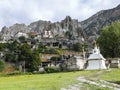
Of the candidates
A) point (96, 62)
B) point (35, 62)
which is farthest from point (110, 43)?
point (96, 62)

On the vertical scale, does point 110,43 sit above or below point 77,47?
below

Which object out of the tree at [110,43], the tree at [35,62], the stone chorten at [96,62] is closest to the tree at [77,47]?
the tree at [110,43]

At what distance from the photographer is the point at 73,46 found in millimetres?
188500

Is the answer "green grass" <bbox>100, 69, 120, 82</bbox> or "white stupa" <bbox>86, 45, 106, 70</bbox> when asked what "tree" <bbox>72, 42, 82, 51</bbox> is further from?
"green grass" <bbox>100, 69, 120, 82</bbox>

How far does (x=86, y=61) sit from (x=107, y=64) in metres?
6.16

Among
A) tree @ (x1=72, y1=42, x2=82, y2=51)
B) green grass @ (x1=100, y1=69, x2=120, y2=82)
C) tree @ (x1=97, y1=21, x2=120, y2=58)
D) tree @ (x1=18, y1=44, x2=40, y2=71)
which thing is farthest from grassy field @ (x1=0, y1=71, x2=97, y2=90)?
tree @ (x1=72, y1=42, x2=82, y2=51)

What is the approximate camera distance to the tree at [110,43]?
→ 116 m

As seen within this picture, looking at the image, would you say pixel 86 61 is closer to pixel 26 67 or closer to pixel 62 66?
pixel 62 66

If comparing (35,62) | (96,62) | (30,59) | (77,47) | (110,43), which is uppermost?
(77,47)

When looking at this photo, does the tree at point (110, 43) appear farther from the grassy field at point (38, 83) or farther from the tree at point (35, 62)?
the grassy field at point (38, 83)

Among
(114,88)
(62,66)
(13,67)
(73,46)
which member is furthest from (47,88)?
(73,46)

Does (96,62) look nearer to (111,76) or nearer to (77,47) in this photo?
(111,76)

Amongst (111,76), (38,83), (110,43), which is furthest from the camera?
(110,43)

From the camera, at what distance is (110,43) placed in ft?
381
